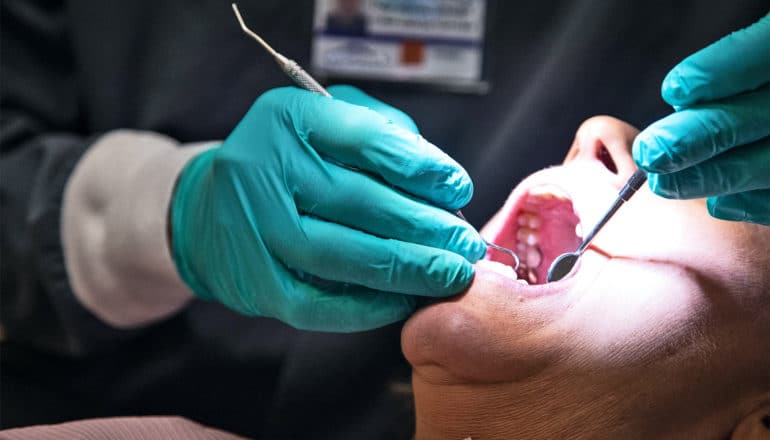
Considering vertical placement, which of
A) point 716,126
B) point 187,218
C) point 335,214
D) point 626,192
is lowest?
point 187,218

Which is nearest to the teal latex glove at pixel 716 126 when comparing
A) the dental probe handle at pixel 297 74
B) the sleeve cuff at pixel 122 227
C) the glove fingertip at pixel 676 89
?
the glove fingertip at pixel 676 89

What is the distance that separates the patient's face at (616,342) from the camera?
2.96 ft

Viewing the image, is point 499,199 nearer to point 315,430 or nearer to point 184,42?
point 315,430

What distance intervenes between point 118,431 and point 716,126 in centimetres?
91

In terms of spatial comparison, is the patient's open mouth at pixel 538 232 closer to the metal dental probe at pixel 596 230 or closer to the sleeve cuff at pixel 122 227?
the metal dental probe at pixel 596 230

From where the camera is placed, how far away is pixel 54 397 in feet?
Answer: 5.06

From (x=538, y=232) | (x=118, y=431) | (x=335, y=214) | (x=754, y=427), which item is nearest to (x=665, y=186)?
(x=538, y=232)

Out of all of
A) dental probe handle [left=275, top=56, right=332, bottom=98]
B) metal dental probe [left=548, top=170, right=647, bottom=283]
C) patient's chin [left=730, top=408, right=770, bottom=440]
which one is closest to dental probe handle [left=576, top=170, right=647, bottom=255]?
metal dental probe [left=548, top=170, right=647, bottom=283]

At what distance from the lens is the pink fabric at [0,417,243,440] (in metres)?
0.92

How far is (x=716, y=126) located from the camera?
A: 0.85 meters

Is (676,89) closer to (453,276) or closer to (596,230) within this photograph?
(596,230)

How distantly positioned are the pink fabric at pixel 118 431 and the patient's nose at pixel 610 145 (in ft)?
2.41

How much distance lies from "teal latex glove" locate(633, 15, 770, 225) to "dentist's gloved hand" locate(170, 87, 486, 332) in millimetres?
292

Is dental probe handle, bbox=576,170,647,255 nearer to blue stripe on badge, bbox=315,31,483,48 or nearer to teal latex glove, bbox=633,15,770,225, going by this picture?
teal latex glove, bbox=633,15,770,225
